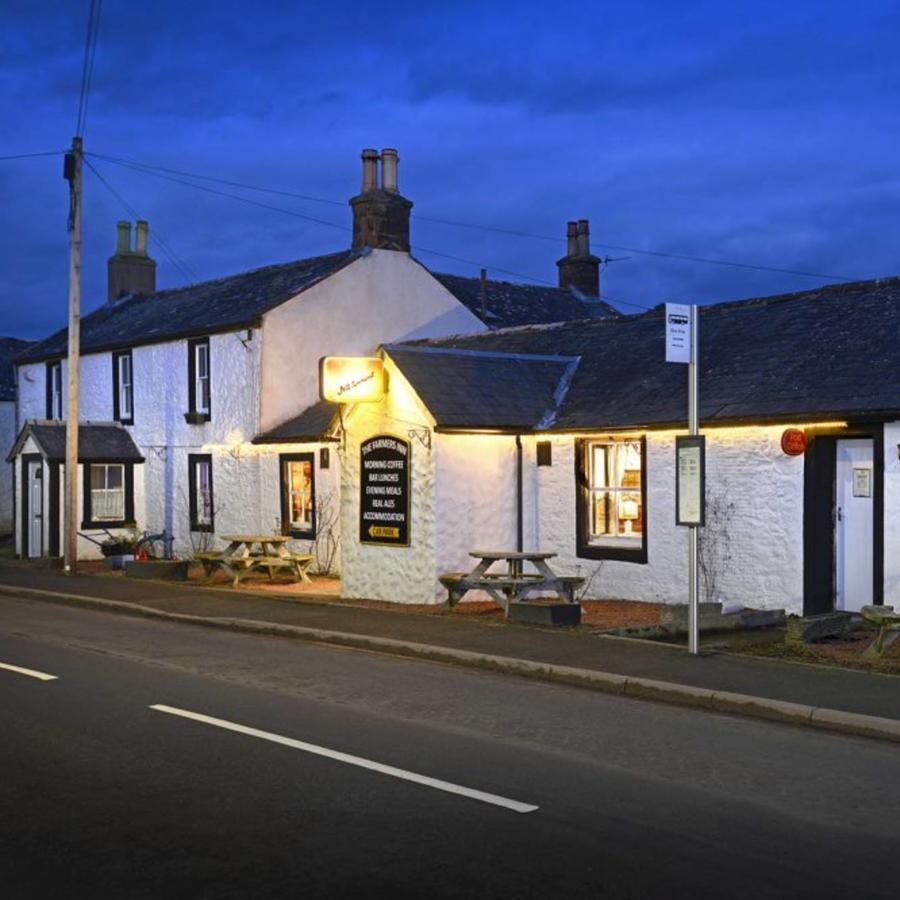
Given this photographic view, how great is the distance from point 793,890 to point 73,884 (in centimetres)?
332

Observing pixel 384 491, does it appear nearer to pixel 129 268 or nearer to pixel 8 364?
Answer: pixel 129 268

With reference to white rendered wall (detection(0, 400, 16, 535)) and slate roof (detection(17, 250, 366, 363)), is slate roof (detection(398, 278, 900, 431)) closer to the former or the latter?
slate roof (detection(17, 250, 366, 363))

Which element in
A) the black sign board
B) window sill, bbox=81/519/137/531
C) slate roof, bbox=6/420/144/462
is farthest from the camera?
window sill, bbox=81/519/137/531

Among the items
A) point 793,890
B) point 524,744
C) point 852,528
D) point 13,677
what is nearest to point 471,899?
point 793,890

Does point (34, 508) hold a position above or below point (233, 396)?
below

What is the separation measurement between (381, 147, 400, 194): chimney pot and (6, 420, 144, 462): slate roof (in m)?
8.69

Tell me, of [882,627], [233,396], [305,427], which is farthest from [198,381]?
[882,627]

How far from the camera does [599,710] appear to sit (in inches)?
383

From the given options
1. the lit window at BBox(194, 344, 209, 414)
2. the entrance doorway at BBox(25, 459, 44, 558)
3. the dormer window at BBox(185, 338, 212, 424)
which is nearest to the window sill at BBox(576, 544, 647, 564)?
the dormer window at BBox(185, 338, 212, 424)

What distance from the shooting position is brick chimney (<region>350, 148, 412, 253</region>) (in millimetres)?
26344

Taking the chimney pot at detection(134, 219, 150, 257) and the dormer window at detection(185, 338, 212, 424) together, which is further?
the chimney pot at detection(134, 219, 150, 257)

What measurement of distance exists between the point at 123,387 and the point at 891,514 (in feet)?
65.6

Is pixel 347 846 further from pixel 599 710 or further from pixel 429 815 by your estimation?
pixel 599 710

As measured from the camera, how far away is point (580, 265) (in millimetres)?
37938
